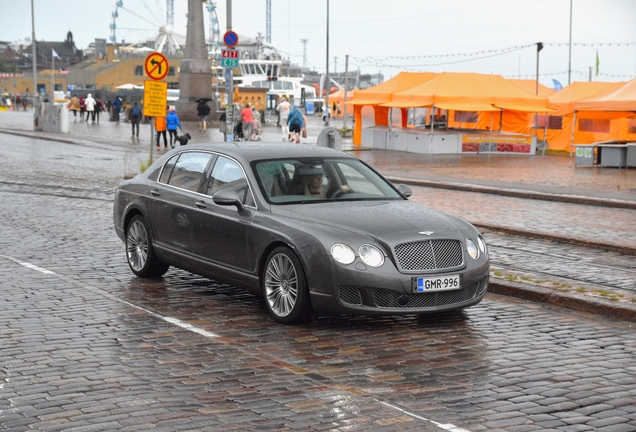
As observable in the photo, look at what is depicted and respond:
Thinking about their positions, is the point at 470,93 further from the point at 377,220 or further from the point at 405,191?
the point at 377,220

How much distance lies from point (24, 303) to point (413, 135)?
97.7 ft

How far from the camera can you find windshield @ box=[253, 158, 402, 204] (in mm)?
8719

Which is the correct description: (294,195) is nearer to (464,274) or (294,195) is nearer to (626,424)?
(464,274)

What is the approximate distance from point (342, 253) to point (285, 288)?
2.17 feet

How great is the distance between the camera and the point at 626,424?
218 inches

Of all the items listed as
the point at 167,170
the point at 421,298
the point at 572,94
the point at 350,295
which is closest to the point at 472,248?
the point at 421,298

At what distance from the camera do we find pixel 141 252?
10.2 metres

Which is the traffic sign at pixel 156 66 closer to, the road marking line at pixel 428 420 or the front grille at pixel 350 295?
the front grille at pixel 350 295

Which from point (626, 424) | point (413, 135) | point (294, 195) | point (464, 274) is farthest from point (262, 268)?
point (413, 135)

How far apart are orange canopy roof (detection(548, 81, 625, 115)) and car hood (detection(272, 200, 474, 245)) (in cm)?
3066

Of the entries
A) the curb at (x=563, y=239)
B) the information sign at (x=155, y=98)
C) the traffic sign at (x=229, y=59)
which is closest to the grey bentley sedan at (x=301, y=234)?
the curb at (x=563, y=239)

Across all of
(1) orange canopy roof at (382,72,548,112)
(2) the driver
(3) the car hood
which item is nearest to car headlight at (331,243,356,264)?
(3) the car hood

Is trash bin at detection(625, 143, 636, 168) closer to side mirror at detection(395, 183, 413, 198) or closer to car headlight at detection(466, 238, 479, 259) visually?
side mirror at detection(395, 183, 413, 198)

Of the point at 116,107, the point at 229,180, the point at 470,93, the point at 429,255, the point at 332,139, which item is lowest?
the point at 429,255
